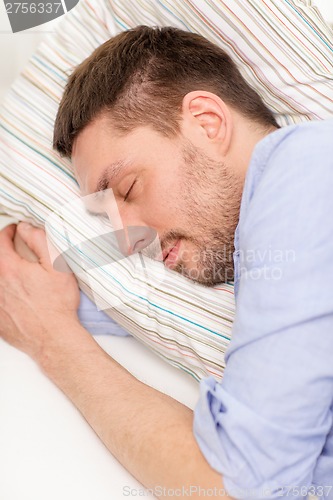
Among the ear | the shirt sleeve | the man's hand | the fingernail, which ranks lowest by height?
the shirt sleeve

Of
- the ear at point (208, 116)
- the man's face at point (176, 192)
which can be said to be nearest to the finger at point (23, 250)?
the man's face at point (176, 192)

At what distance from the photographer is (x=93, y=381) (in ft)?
3.49

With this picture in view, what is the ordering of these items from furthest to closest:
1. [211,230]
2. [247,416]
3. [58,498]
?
[211,230], [58,498], [247,416]

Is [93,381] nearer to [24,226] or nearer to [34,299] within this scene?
[34,299]

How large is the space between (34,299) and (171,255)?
0.30m

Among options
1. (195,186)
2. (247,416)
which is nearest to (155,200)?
(195,186)

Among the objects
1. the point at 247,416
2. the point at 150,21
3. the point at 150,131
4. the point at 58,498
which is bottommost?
the point at 58,498

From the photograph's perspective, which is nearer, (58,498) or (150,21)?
(58,498)

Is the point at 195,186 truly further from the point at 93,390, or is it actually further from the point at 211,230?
the point at 93,390

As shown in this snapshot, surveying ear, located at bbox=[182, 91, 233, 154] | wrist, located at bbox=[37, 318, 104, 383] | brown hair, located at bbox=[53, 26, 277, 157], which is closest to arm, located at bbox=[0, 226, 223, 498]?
wrist, located at bbox=[37, 318, 104, 383]

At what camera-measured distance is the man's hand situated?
1182 mm

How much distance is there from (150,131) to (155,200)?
133 mm

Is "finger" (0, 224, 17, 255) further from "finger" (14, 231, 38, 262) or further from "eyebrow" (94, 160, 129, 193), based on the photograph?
"eyebrow" (94, 160, 129, 193)

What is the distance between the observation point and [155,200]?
1092 millimetres
